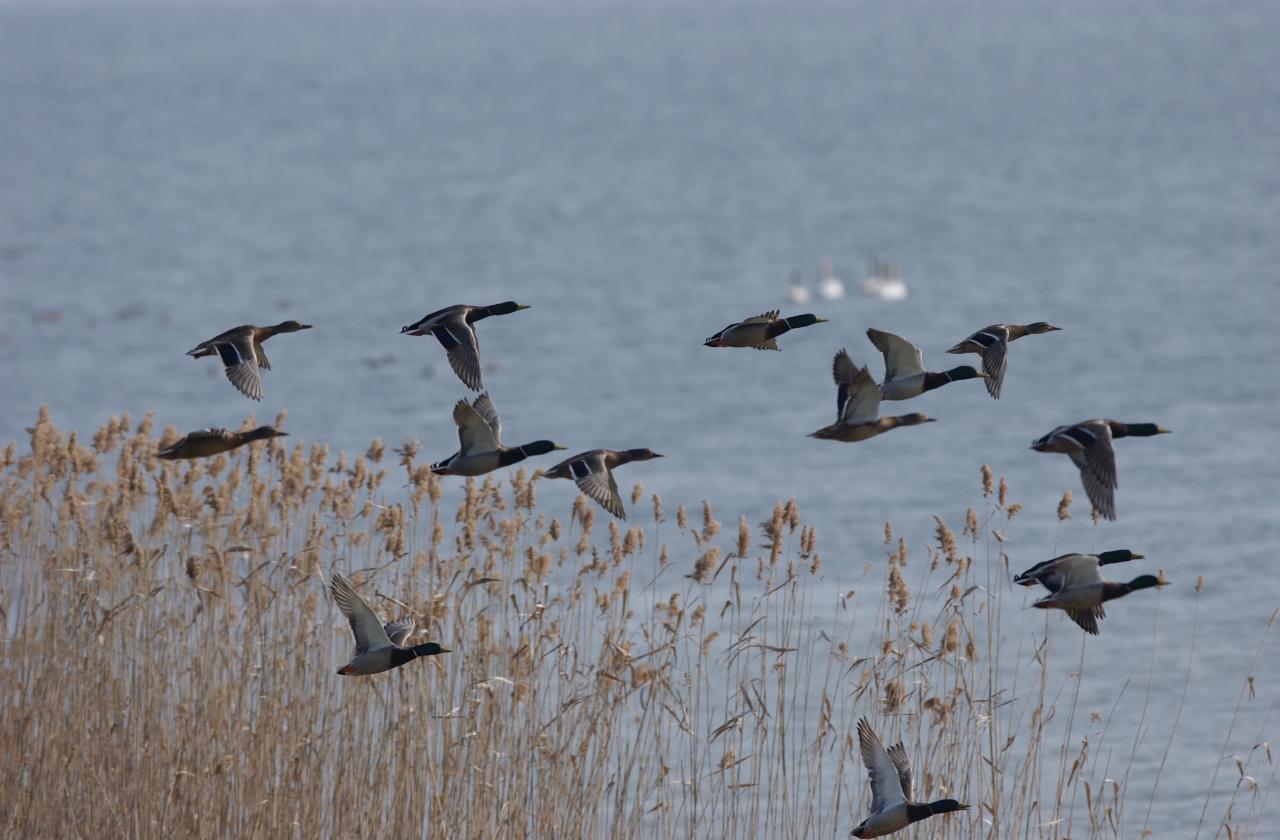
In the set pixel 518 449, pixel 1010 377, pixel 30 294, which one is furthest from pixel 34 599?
pixel 30 294

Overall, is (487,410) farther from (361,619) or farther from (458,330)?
(361,619)

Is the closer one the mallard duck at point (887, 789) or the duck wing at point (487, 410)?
the duck wing at point (487, 410)

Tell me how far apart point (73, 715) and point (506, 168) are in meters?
55.7

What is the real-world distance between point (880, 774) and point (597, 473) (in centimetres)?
160

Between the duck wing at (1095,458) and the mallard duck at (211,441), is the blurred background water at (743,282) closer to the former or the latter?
the duck wing at (1095,458)

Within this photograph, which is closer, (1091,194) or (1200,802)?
(1200,802)

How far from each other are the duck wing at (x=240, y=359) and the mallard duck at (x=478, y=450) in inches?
23.3

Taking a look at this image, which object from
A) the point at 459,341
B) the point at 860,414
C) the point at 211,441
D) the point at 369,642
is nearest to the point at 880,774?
the point at 860,414

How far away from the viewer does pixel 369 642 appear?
5.29 meters

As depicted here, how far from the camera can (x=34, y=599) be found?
307 inches

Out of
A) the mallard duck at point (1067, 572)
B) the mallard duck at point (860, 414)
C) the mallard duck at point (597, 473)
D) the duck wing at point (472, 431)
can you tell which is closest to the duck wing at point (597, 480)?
the mallard duck at point (597, 473)

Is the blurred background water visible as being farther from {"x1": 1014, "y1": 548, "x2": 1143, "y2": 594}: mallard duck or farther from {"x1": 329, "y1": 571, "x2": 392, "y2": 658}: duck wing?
{"x1": 329, "y1": 571, "x2": 392, "y2": 658}: duck wing

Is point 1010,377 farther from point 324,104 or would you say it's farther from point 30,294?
point 324,104

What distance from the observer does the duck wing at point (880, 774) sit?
5.70 m
